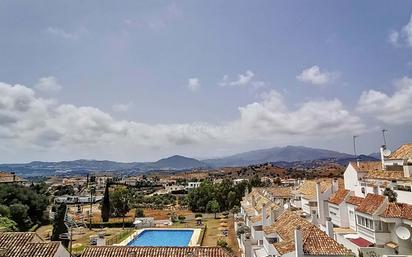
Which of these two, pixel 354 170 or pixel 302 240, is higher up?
pixel 354 170

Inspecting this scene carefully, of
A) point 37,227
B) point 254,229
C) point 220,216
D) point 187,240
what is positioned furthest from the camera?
point 220,216

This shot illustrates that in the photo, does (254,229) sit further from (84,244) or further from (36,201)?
(36,201)

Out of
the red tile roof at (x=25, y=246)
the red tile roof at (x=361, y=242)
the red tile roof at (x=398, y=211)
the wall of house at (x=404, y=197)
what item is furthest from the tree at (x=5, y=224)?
the wall of house at (x=404, y=197)

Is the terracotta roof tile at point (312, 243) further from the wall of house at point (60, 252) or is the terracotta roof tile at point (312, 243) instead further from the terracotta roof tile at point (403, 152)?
the terracotta roof tile at point (403, 152)

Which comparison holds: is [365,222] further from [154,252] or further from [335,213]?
→ [154,252]

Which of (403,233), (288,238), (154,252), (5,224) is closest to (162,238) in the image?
(5,224)

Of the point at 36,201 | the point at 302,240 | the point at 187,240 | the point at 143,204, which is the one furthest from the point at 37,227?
the point at 302,240

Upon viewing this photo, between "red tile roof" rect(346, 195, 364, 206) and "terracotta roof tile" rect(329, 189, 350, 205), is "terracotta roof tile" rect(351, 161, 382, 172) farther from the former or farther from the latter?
"red tile roof" rect(346, 195, 364, 206)
